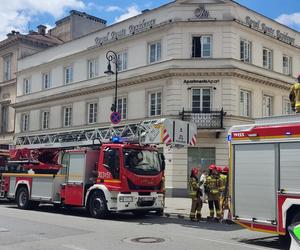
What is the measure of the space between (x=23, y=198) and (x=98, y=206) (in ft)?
15.8

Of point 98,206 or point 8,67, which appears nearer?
point 98,206

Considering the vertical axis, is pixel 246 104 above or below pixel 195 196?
above

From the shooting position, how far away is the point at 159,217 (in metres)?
16.1

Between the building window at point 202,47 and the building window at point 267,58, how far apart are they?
468cm

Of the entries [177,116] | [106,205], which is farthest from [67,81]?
[106,205]

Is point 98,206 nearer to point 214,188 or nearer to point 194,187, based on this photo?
point 194,187

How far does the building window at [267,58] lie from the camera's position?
1194 inches

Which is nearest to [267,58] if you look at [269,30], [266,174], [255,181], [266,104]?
[269,30]

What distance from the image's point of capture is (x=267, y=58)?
99.9 ft

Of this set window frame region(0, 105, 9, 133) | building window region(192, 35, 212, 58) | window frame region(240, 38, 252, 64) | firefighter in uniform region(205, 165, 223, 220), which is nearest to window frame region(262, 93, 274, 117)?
window frame region(240, 38, 252, 64)

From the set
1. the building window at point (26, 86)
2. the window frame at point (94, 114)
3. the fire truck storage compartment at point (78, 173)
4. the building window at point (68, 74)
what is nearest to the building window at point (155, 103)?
the window frame at point (94, 114)

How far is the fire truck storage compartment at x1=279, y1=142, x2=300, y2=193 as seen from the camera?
945 centimetres

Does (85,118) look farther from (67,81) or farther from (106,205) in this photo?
(106,205)

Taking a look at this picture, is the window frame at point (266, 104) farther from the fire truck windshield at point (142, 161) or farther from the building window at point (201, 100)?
the fire truck windshield at point (142, 161)
